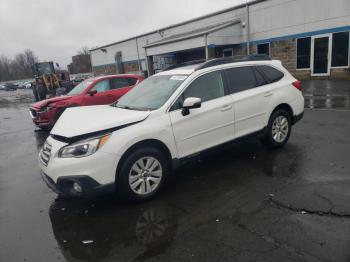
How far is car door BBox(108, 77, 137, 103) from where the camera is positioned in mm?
9695

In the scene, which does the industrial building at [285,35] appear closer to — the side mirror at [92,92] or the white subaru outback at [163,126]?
the side mirror at [92,92]

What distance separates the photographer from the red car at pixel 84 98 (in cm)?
920

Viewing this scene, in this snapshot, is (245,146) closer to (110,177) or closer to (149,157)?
(149,157)

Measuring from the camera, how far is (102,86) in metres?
9.75

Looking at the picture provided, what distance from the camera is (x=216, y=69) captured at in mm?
4980

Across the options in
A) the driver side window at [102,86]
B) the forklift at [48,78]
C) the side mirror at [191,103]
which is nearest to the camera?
the side mirror at [191,103]

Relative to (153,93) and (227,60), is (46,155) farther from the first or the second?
(227,60)

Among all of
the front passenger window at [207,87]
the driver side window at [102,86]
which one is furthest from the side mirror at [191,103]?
the driver side window at [102,86]

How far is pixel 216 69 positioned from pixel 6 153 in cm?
598

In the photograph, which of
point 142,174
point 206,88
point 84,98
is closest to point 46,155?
point 142,174

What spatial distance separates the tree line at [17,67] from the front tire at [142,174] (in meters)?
103

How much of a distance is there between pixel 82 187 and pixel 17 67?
381 feet

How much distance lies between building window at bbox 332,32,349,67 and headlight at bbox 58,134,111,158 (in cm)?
1690

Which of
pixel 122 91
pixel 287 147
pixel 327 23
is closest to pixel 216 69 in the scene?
pixel 287 147
